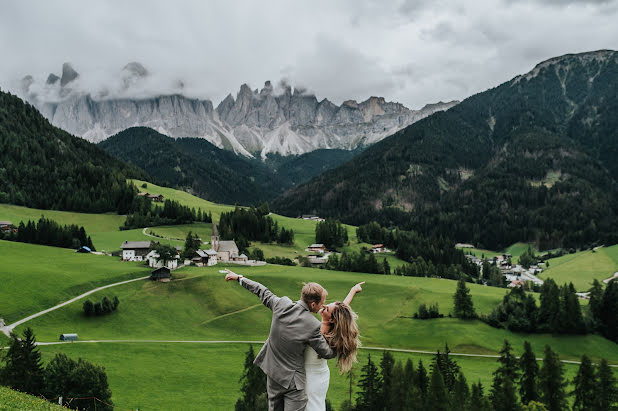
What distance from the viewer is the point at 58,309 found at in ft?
257

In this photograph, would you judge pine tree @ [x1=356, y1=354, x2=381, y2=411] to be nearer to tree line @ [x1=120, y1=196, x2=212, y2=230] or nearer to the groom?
the groom

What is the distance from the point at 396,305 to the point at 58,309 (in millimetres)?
65918

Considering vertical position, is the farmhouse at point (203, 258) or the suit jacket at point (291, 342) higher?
the suit jacket at point (291, 342)

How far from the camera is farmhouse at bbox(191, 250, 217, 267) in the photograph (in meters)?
118

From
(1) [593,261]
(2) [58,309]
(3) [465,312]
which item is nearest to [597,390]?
(3) [465,312]

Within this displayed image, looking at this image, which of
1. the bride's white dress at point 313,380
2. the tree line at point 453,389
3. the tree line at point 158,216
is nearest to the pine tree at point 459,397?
the tree line at point 453,389

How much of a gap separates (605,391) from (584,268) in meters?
134

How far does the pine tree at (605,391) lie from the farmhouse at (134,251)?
101 meters

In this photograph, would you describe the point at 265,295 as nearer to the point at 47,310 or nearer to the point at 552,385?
the point at 552,385

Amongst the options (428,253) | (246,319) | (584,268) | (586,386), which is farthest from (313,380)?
(584,268)

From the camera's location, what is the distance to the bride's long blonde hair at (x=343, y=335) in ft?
28.1

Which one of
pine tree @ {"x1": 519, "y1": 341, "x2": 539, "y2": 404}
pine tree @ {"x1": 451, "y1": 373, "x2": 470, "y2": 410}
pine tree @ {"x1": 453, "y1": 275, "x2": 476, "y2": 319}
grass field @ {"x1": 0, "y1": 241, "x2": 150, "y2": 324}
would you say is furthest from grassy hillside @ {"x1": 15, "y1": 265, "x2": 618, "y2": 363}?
pine tree @ {"x1": 451, "y1": 373, "x2": 470, "y2": 410}

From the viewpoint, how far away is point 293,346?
840 cm

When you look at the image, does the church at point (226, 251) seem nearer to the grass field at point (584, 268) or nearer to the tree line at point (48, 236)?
the tree line at point (48, 236)
